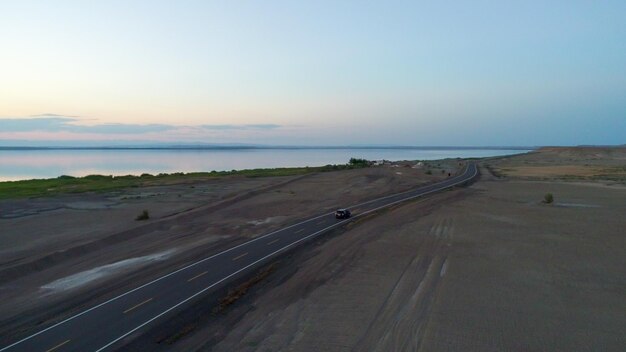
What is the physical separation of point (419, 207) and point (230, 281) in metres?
27.6

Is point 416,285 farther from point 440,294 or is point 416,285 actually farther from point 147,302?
point 147,302

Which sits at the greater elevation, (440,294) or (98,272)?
(440,294)

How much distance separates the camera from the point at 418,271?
23438 mm

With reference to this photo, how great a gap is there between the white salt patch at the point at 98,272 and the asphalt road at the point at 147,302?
3.86 meters

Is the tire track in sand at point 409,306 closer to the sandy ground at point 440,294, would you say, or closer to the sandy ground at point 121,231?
the sandy ground at point 440,294

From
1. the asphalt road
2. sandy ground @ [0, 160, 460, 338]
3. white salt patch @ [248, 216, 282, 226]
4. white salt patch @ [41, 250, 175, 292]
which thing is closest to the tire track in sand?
the asphalt road

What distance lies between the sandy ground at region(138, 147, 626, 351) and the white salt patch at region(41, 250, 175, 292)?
29.3 ft

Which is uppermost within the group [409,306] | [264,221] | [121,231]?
[409,306]

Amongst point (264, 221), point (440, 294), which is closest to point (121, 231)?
point (264, 221)

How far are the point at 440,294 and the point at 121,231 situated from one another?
95.1 ft

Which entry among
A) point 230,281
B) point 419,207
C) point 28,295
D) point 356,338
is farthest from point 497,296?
point 419,207

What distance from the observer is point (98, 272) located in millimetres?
25719

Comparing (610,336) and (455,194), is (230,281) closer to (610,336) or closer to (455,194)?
(610,336)

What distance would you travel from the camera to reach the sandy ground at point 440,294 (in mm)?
15523
